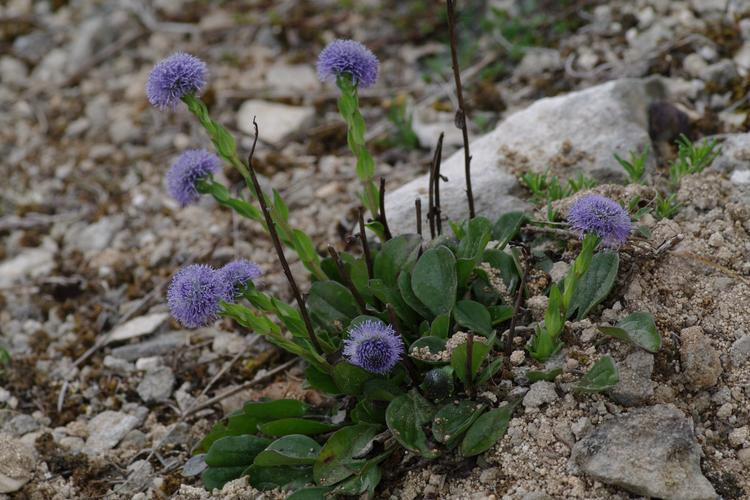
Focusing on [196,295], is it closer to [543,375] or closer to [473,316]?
[473,316]

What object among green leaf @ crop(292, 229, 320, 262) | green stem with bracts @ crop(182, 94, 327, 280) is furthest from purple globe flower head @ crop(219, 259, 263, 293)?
green leaf @ crop(292, 229, 320, 262)

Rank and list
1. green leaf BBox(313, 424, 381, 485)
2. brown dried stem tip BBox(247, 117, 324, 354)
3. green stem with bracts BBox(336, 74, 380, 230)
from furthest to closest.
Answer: green stem with bracts BBox(336, 74, 380, 230), green leaf BBox(313, 424, 381, 485), brown dried stem tip BBox(247, 117, 324, 354)

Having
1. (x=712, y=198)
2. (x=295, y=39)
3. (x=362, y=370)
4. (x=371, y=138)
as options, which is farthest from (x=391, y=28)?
(x=362, y=370)

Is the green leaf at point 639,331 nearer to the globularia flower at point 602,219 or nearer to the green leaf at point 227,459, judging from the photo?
the globularia flower at point 602,219

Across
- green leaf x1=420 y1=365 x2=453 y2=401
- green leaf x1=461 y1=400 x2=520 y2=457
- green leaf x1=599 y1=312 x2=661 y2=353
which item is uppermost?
green leaf x1=599 y1=312 x2=661 y2=353

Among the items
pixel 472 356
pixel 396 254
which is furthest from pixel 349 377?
pixel 396 254

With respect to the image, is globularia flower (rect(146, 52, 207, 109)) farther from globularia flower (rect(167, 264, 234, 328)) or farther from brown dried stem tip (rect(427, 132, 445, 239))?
brown dried stem tip (rect(427, 132, 445, 239))

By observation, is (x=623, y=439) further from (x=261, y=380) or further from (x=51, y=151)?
(x=51, y=151)

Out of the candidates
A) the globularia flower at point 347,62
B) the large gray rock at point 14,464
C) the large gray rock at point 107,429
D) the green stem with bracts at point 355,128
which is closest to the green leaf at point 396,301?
the green stem with bracts at point 355,128
